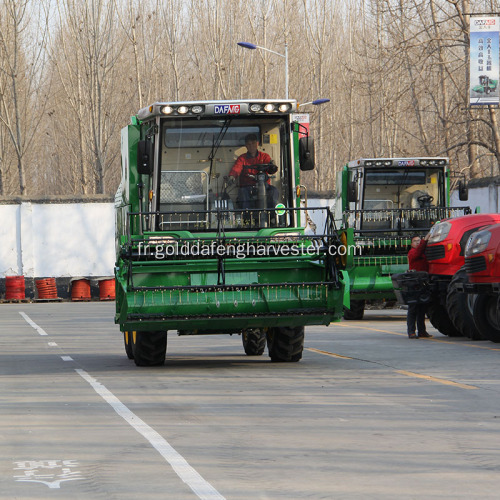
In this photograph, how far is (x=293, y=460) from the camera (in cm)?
820

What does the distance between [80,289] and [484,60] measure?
16097 mm

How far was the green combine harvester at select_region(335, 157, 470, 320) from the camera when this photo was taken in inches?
993

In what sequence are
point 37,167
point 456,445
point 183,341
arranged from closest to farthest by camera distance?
1. point 456,445
2. point 183,341
3. point 37,167

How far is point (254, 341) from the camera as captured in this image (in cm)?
1703

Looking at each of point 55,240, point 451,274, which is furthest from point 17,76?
point 451,274

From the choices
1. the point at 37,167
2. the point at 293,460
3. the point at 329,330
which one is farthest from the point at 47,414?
the point at 37,167

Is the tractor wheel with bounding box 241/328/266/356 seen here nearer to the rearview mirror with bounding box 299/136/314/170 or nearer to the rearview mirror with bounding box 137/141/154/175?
the rearview mirror with bounding box 299/136/314/170

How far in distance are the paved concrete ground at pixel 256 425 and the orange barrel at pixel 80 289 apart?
880 inches

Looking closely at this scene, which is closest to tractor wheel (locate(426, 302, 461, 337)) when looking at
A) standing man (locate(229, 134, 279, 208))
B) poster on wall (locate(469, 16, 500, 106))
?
standing man (locate(229, 134, 279, 208))

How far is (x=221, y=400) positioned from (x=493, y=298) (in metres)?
7.50

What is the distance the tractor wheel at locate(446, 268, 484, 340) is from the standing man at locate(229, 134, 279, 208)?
4.12 metres

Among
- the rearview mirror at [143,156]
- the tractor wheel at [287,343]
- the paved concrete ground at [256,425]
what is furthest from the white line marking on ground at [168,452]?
the rearview mirror at [143,156]

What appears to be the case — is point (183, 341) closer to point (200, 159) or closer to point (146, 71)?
point (200, 159)

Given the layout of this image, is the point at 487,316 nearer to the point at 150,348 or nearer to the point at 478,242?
the point at 478,242
